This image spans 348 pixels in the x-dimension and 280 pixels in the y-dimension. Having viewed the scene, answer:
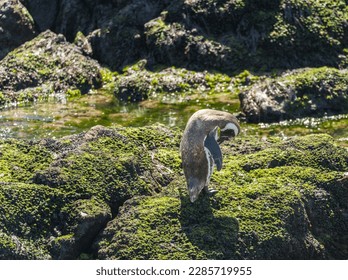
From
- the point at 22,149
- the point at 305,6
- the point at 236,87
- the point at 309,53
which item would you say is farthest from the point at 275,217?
the point at 305,6

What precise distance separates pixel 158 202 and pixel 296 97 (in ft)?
31.9

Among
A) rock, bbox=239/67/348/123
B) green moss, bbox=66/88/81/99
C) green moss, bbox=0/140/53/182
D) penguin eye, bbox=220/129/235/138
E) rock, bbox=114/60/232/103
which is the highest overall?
penguin eye, bbox=220/129/235/138

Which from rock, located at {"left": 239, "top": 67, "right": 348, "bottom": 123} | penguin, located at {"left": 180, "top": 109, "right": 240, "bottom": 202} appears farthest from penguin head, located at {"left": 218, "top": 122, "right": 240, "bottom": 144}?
rock, located at {"left": 239, "top": 67, "right": 348, "bottom": 123}

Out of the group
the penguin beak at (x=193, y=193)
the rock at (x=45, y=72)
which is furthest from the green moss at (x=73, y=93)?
the penguin beak at (x=193, y=193)

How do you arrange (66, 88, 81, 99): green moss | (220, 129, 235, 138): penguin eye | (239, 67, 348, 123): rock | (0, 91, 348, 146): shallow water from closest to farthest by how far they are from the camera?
1. (220, 129, 235, 138): penguin eye
2. (0, 91, 348, 146): shallow water
3. (239, 67, 348, 123): rock
4. (66, 88, 81, 99): green moss

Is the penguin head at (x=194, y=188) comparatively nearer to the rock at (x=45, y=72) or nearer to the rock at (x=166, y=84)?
Answer: the rock at (x=166, y=84)


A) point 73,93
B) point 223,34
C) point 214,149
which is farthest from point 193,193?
point 223,34

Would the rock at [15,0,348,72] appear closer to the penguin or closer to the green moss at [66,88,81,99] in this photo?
the green moss at [66,88,81,99]

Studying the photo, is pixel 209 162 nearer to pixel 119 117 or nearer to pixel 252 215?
pixel 252 215

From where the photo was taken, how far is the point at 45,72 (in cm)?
2277

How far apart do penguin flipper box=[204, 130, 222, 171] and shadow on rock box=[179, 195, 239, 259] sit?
1.85 ft

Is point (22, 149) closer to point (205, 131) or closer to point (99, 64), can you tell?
Answer: point (205, 131)

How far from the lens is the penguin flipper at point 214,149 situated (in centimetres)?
1082

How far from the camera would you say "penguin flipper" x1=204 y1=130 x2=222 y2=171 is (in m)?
10.8
